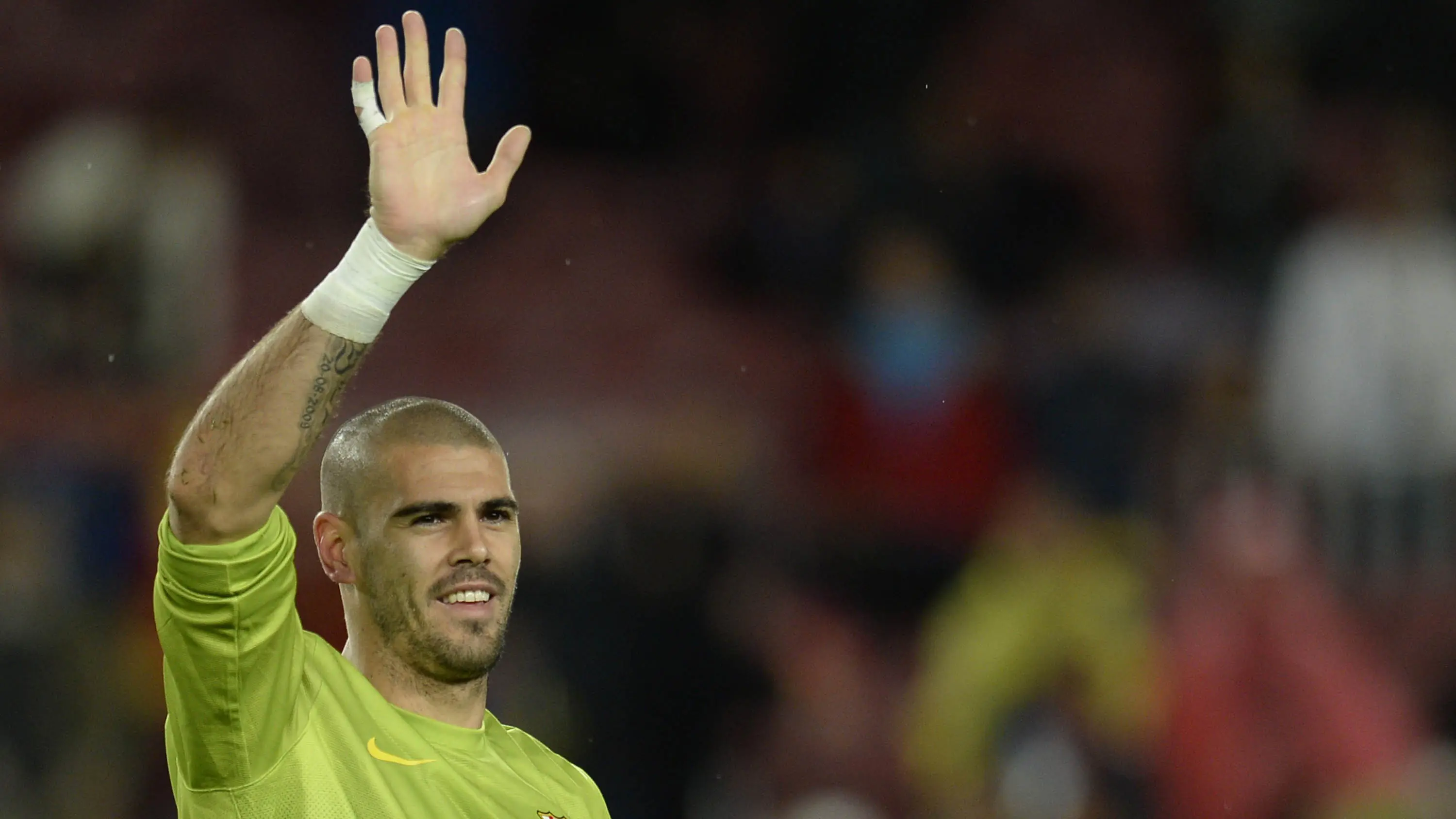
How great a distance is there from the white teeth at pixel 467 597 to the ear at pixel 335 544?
20cm

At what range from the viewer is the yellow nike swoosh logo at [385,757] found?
11.0 ft

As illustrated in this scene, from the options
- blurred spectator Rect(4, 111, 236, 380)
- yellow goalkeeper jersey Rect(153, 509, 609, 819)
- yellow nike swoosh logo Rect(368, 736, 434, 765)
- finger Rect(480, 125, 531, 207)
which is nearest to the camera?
yellow goalkeeper jersey Rect(153, 509, 609, 819)

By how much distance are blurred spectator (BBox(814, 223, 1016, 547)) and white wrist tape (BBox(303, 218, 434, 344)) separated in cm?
502

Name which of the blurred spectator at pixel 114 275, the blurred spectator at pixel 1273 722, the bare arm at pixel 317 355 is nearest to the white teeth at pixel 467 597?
the bare arm at pixel 317 355

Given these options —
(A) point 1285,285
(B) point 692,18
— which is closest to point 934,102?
(B) point 692,18

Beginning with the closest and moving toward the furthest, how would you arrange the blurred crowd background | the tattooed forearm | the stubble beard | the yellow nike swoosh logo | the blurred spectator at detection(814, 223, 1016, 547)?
the tattooed forearm < the yellow nike swoosh logo < the stubble beard < the blurred crowd background < the blurred spectator at detection(814, 223, 1016, 547)

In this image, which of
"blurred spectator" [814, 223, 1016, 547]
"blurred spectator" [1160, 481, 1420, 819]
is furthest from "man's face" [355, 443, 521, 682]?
"blurred spectator" [814, 223, 1016, 547]

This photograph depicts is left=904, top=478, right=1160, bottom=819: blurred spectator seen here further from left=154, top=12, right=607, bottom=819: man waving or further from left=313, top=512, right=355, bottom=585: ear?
left=313, top=512, right=355, bottom=585: ear

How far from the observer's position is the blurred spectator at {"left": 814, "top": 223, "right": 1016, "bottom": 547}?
26.1 feet

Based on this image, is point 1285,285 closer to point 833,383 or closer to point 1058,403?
point 1058,403

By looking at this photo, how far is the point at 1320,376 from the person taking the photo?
792 cm

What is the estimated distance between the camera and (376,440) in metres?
3.67

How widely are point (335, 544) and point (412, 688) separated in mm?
316

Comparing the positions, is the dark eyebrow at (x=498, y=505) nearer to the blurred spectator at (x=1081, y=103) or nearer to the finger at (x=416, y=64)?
the finger at (x=416, y=64)
